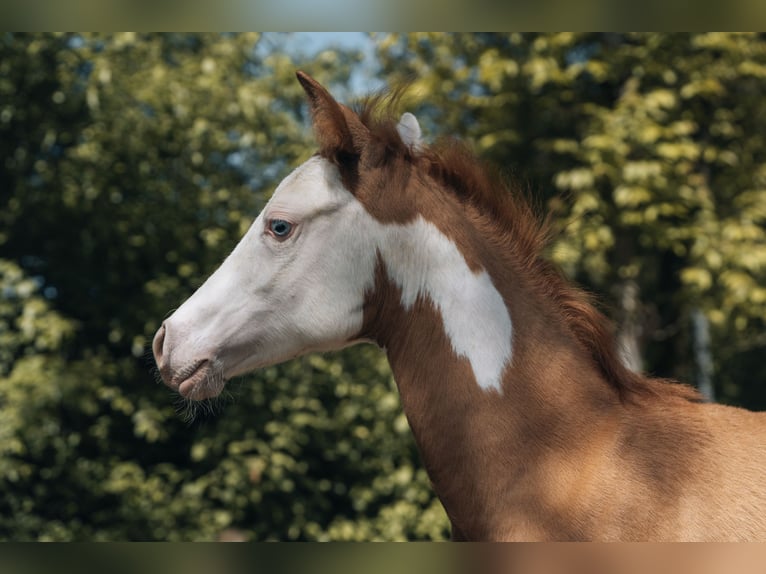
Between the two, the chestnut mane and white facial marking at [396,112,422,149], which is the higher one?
white facial marking at [396,112,422,149]

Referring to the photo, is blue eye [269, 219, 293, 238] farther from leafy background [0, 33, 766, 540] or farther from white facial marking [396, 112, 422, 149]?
leafy background [0, 33, 766, 540]

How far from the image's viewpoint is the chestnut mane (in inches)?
86.0

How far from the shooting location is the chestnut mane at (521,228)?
86.0 inches

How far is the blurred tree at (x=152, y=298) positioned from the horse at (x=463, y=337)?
3.51 meters

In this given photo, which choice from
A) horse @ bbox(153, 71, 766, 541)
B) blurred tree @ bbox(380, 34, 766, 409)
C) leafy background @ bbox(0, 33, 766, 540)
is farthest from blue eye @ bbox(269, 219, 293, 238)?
leafy background @ bbox(0, 33, 766, 540)

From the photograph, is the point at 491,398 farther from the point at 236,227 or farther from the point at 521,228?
the point at 236,227

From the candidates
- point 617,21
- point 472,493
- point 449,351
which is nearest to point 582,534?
point 472,493

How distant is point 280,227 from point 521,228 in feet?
2.01

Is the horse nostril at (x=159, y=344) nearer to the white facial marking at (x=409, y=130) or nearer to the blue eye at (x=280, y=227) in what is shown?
the blue eye at (x=280, y=227)

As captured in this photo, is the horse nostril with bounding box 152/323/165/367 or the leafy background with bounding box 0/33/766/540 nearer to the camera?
the horse nostril with bounding box 152/323/165/367

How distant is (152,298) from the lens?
19.5ft

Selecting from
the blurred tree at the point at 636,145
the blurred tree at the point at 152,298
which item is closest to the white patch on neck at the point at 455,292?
the blurred tree at the point at 636,145

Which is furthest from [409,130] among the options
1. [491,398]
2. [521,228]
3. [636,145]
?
[636,145]

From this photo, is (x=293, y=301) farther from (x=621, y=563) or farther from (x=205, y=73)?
(x=205, y=73)
